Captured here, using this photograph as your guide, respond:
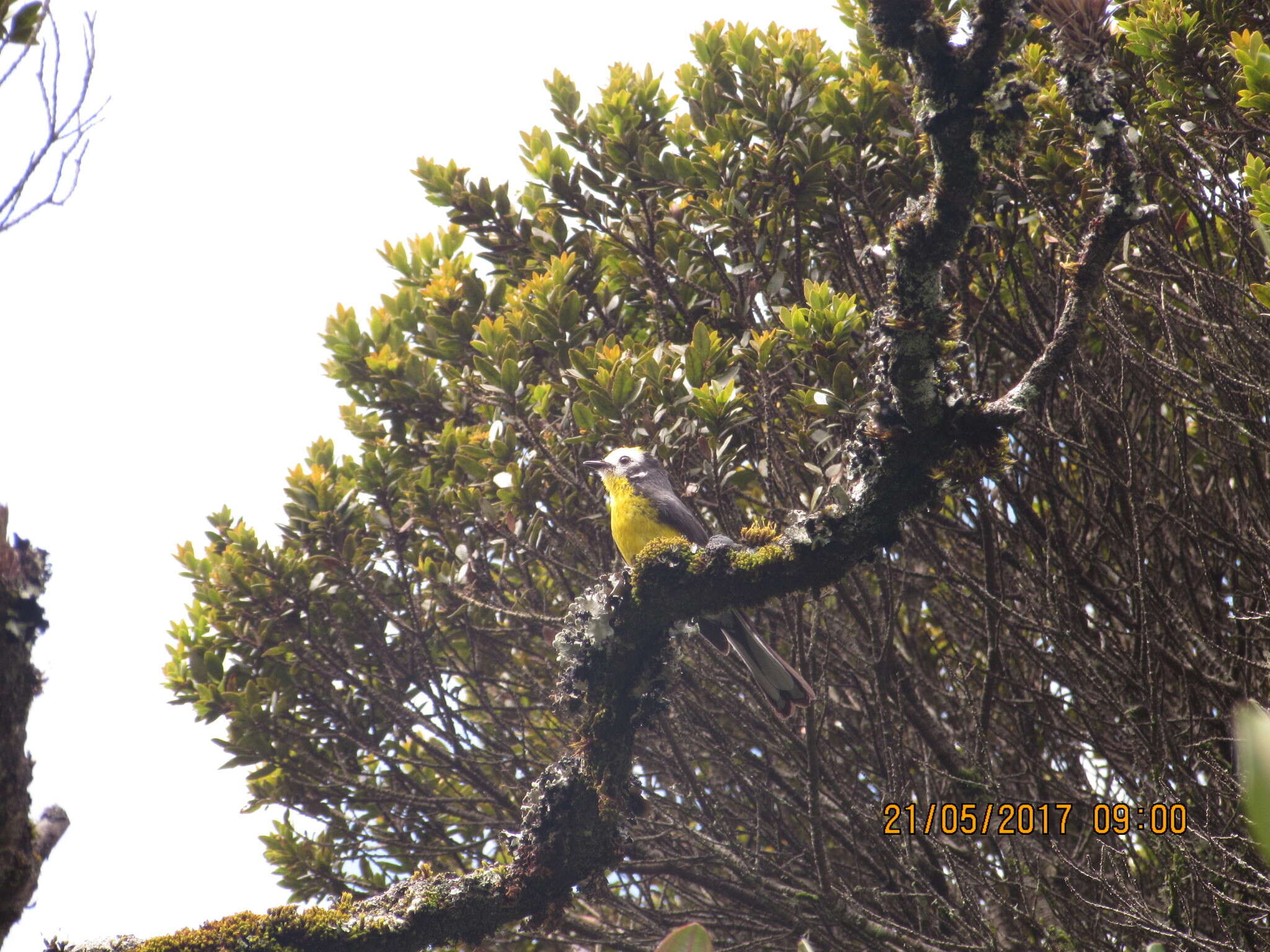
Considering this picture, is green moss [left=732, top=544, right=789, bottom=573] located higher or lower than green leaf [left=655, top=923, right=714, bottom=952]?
higher

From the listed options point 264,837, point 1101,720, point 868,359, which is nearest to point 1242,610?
point 1101,720

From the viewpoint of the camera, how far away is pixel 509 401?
488 cm

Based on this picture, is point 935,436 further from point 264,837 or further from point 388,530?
point 264,837

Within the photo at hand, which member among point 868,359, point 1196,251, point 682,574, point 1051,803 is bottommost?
point 1051,803

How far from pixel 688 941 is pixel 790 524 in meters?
2.36

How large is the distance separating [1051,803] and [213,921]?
3450mm

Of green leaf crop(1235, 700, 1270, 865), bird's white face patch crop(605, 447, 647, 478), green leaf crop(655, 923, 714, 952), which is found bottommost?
green leaf crop(655, 923, 714, 952)

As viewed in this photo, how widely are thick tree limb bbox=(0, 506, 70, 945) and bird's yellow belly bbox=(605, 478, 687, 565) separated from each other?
292 cm

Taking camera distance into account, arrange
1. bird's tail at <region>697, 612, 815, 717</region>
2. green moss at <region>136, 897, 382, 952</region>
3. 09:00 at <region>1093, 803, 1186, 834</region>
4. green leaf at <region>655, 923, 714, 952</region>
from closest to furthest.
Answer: green leaf at <region>655, 923, 714, 952</region>
green moss at <region>136, 897, 382, 952</region>
09:00 at <region>1093, 803, 1186, 834</region>
bird's tail at <region>697, 612, 815, 717</region>

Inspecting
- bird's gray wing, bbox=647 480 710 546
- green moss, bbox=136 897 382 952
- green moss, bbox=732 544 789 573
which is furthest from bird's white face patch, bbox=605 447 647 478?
green moss, bbox=136 897 382 952

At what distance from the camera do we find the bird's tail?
4438mm

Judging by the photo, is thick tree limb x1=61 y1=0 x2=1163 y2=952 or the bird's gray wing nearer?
thick tree limb x1=61 y1=0 x2=1163 y2=952
